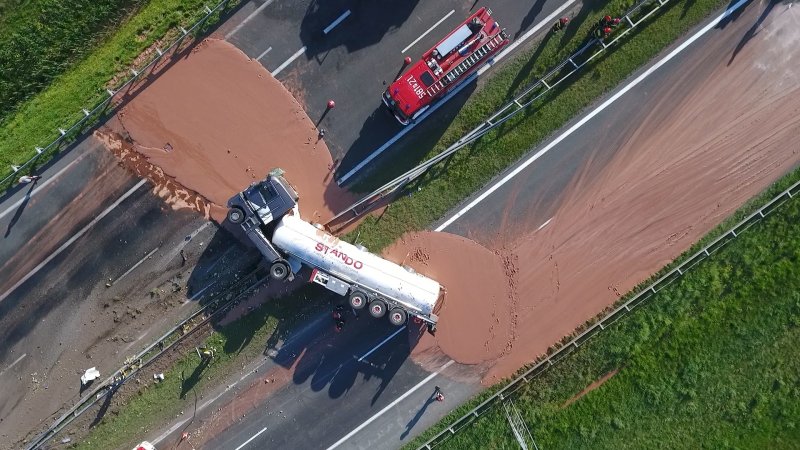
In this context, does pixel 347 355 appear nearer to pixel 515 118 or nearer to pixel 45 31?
pixel 515 118

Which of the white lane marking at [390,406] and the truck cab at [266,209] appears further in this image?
the white lane marking at [390,406]

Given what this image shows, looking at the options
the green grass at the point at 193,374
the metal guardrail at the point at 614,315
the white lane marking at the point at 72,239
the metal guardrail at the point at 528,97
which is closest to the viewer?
the metal guardrail at the point at 528,97

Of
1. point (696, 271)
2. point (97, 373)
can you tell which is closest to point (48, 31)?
point (97, 373)

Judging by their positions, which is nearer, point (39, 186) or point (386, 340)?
point (39, 186)

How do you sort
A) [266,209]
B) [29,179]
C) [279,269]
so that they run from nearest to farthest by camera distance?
1. [266,209]
2. [279,269]
3. [29,179]

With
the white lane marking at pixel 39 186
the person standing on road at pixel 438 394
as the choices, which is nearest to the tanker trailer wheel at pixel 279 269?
the person standing on road at pixel 438 394

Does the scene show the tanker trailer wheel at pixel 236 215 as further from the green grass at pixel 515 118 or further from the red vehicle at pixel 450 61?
the red vehicle at pixel 450 61

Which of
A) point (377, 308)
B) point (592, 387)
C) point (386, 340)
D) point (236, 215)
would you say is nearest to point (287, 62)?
point (236, 215)
